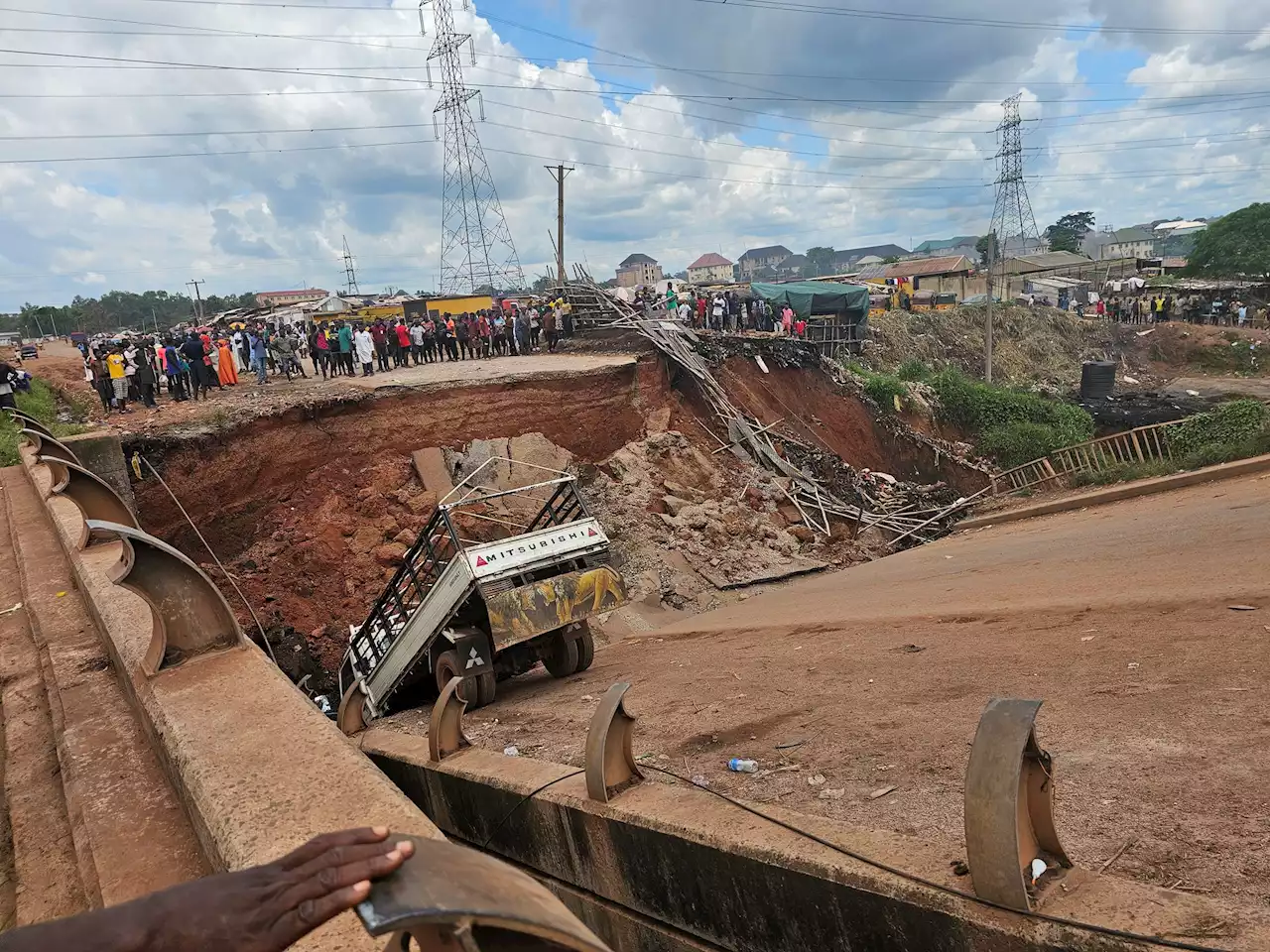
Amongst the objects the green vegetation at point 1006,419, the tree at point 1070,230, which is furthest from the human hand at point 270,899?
the tree at point 1070,230

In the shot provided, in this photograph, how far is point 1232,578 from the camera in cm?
709

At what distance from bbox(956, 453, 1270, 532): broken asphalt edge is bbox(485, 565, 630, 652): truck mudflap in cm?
1091

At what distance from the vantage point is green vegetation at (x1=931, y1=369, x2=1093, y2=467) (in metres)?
25.3

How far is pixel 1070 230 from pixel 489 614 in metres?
124

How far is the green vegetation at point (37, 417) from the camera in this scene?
14.4 metres

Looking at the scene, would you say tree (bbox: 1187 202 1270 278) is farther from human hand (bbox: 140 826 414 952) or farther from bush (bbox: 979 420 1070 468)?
human hand (bbox: 140 826 414 952)

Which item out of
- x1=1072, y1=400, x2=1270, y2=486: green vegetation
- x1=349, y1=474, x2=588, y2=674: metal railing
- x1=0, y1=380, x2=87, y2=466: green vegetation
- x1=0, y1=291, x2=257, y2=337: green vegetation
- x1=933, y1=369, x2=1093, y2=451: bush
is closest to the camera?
x1=349, y1=474, x2=588, y2=674: metal railing

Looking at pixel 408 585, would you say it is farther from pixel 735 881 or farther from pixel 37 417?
pixel 37 417

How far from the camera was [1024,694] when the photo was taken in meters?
5.33

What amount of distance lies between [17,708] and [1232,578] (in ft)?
30.7

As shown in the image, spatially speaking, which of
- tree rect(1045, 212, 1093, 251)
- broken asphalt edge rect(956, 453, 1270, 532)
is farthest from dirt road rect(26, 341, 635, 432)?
tree rect(1045, 212, 1093, 251)

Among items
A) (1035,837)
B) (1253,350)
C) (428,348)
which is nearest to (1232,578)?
(1035,837)

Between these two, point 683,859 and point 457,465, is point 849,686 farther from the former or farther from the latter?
point 457,465

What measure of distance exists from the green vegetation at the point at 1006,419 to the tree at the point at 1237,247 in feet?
111
